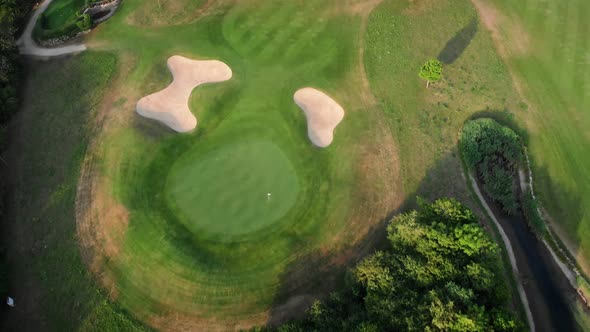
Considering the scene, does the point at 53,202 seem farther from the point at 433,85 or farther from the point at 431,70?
the point at 433,85

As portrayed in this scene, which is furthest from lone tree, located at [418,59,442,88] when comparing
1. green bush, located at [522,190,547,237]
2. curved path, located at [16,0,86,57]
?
curved path, located at [16,0,86,57]

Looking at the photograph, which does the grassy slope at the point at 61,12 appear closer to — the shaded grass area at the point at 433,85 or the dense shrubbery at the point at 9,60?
the dense shrubbery at the point at 9,60

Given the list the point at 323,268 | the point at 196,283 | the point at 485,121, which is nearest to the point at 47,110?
the point at 196,283

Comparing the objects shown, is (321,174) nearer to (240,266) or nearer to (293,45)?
(240,266)

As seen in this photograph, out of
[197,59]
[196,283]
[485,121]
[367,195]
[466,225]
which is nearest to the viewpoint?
[466,225]

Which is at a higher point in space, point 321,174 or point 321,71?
point 321,71

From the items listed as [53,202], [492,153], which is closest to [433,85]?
[492,153]
